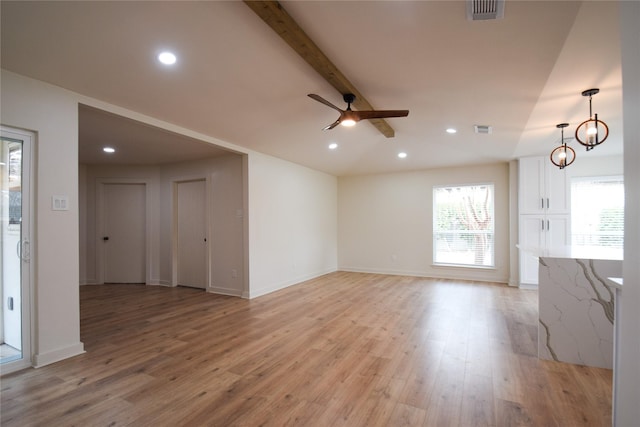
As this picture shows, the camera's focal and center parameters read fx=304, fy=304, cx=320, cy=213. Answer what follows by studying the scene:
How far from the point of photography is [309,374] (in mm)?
2520

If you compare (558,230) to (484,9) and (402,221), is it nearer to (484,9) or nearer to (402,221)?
(402,221)

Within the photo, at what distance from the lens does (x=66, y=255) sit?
2830 mm

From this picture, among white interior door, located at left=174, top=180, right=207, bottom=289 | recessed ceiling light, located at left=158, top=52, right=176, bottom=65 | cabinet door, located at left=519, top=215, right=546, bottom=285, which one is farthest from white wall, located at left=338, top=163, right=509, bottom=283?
recessed ceiling light, located at left=158, top=52, right=176, bottom=65

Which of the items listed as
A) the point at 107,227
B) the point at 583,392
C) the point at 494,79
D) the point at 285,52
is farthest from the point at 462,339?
the point at 107,227

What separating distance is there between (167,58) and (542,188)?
6258 millimetres

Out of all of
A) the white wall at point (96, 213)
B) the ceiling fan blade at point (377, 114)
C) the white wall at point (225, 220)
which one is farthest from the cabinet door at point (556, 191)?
the white wall at point (96, 213)

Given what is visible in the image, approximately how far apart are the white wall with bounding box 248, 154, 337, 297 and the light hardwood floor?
1.20m

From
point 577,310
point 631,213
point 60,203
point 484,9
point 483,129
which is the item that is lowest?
point 577,310

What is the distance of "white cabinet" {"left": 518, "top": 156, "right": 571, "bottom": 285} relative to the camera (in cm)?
550

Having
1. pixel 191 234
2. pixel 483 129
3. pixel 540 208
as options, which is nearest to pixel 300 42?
pixel 483 129

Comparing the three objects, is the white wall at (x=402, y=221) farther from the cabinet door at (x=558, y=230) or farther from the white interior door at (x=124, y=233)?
the white interior door at (x=124, y=233)

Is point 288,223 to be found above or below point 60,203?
below

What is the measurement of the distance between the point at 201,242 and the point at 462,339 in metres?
4.71

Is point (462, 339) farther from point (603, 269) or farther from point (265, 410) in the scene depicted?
point (265, 410)
